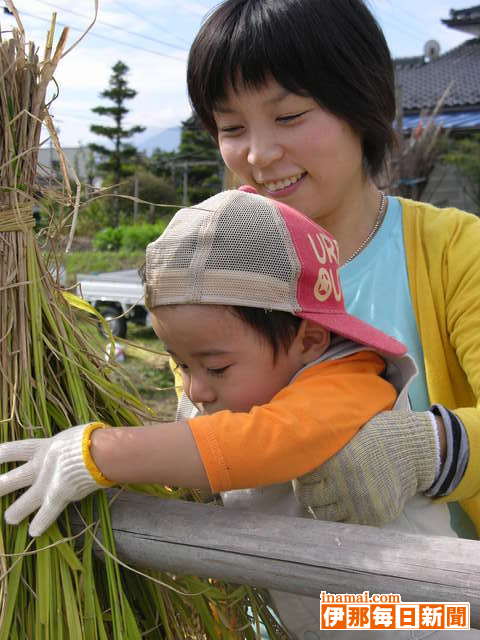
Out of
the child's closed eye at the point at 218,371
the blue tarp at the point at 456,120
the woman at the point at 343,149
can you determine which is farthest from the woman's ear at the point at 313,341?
the blue tarp at the point at 456,120

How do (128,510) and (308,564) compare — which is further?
(128,510)

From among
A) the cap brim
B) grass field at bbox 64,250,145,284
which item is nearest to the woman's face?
the cap brim

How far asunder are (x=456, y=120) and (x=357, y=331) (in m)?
12.8

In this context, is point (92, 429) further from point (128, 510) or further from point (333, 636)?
point (333, 636)

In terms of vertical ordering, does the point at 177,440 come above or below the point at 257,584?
above

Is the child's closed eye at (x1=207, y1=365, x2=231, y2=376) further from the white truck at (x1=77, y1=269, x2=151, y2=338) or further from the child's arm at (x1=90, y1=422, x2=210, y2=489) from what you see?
the white truck at (x1=77, y1=269, x2=151, y2=338)

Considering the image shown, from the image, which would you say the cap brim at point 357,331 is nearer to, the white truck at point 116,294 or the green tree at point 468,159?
the white truck at point 116,294

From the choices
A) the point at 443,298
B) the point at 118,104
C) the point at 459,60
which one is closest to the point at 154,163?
Answer: the point at 118,104

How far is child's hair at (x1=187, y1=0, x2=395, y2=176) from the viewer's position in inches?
56.0

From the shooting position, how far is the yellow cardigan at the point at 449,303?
1.36 m

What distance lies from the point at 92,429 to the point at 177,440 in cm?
12

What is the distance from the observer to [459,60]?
15.4 metres

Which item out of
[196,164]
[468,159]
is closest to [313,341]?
[468,159]

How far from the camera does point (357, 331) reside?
1179mm
